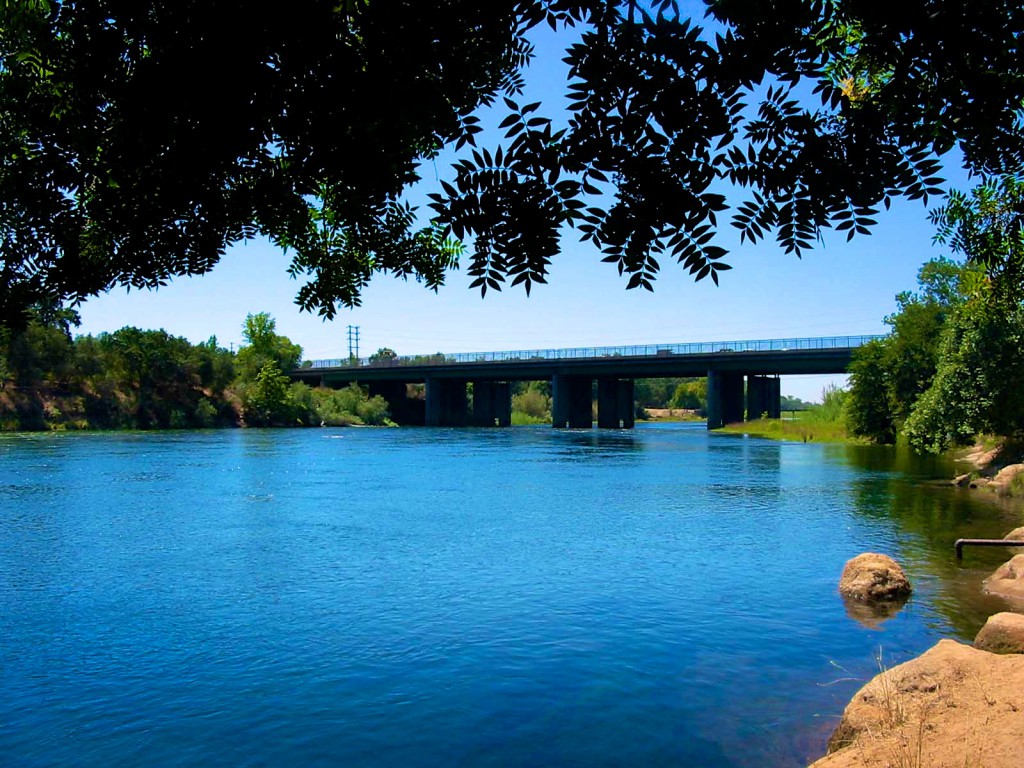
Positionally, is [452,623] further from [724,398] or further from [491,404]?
[491,404]

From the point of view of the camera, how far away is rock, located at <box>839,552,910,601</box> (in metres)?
18.9

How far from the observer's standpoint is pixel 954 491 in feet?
132

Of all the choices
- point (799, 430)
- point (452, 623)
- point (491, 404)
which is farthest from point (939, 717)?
point (491, 404)

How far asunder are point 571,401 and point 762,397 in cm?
2777

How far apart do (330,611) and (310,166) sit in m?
14.3

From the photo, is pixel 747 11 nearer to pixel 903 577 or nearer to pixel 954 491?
pixel 903 577

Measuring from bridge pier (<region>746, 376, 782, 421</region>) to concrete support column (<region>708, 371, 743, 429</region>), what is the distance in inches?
105

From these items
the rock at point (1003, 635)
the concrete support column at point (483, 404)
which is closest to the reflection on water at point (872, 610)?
the rock at point (1003, 635)

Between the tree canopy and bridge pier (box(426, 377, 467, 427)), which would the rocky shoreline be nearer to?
the tree canopy

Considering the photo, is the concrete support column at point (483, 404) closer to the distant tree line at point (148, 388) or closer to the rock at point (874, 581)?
the distant tree line at point (148, 388)

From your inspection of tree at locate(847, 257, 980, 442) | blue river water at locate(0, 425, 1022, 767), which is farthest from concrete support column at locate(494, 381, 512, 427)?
blue river water at locate(0, 425, 1022, 767)

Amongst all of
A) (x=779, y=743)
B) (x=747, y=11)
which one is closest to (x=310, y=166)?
(x=747, y=11)

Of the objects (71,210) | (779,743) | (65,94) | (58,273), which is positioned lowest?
(779,743)

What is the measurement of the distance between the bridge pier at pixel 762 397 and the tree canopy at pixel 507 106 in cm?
11719
